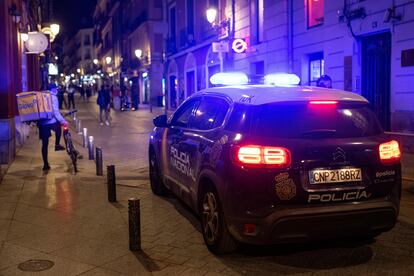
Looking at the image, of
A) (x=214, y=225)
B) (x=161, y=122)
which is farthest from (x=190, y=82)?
(x=214, y=225)

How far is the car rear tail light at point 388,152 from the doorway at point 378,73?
8.47m

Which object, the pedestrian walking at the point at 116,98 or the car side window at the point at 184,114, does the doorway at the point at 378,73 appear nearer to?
the car side window at the point at 184,114

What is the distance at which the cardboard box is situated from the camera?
1052 centimetres

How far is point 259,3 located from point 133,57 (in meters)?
35.8

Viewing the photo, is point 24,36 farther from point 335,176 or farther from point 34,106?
point 335,176

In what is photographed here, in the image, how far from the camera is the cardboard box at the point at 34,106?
10516mm

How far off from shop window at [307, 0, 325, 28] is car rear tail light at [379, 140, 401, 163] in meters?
11.3

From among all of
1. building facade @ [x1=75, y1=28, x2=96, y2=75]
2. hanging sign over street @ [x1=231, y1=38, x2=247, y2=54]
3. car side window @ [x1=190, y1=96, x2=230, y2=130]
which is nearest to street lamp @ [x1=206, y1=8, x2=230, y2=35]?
hanging sign over street @ [x1=231, y1=38, x2=247, y2=54]

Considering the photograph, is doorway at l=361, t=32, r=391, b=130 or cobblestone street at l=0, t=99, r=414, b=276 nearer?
cobblestone street at l=0, t=99, r=414, b=276

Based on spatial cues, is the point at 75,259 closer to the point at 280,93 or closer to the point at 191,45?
the point at 280,93

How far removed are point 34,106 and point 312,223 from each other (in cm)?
734

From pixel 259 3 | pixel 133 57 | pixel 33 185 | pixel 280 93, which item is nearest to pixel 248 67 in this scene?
pixel 259 3

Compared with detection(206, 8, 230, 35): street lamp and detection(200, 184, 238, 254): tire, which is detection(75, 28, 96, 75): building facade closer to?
detection(206, 8, 230, 35): street lamp

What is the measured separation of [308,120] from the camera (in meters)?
5.05
